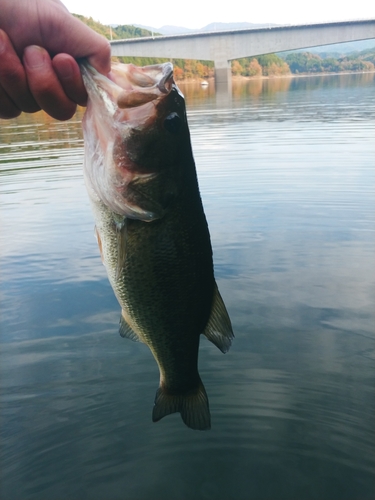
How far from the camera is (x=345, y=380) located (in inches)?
187

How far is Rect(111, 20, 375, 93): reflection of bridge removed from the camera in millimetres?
57719

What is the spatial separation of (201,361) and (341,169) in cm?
935

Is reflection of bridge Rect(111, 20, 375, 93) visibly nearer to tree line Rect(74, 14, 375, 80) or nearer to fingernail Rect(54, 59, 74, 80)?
tree line Rect(74, 14, 375, 80)

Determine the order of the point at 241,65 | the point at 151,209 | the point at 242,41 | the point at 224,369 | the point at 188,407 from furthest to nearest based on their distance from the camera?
the point at 241,65 < the point at 242,41 < the point at 224,369 < the point at 188,407 < the point at 151,209

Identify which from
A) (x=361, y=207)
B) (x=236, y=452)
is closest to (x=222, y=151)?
(x=361, y=207)

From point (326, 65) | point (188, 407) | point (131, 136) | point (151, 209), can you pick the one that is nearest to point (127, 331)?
point (188, 407)

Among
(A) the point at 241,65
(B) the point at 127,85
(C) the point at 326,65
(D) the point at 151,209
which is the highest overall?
(C) the point at 326,65

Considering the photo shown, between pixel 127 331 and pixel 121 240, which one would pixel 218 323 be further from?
pixel 121 240

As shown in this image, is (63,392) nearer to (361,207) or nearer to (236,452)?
(236,452)

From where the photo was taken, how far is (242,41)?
2414 inches

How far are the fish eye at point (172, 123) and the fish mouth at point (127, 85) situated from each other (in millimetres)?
109

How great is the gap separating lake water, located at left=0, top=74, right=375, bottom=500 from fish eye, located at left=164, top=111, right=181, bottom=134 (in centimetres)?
282

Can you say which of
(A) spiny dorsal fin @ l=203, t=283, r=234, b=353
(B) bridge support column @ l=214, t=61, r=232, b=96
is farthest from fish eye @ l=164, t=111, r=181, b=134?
(B) bridge support column @ l=214, t=61, r=232, b=96

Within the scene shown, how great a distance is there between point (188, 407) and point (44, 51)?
2.09 meters
